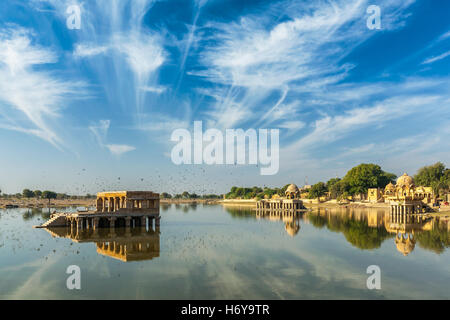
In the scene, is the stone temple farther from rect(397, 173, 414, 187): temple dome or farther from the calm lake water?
rect(397, 173, 414, 187): temple dome

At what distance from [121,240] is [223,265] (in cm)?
1804

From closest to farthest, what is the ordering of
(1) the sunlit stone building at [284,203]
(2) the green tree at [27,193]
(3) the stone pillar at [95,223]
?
(3) the stone pillar at [95,223], (1) the sunlit stone building at [284,203], (2) the green tree at [27,193]

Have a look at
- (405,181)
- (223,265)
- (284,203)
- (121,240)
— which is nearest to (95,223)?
(121,240)

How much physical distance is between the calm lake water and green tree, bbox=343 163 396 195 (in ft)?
269

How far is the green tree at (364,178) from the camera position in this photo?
12775 centimetres

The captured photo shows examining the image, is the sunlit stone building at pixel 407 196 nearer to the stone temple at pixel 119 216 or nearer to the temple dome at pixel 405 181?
the temple dome at pixel 405 181

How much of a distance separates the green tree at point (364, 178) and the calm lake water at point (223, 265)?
269 feet

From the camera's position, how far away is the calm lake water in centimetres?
2252

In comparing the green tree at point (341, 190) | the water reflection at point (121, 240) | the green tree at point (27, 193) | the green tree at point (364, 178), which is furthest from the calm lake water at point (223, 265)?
the green tree at point (27, 193)

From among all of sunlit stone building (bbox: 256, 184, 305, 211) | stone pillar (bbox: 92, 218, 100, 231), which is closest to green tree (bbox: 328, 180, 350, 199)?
sunlit stone building (bbox: 256, 184, 305, 211)
